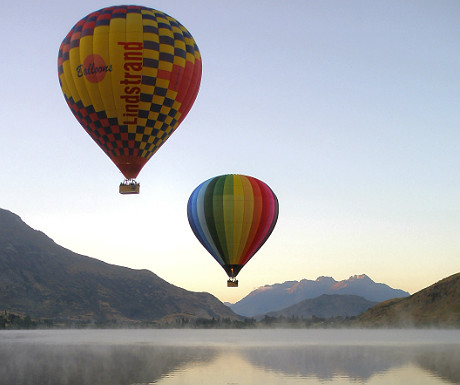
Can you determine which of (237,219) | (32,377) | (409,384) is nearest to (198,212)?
(237,219)

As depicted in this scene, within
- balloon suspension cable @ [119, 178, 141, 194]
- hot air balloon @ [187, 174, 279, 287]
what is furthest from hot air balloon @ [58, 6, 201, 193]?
hot air balloon @ [187, 174, 279, 287]

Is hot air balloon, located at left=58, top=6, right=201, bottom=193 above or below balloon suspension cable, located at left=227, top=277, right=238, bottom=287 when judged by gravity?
above

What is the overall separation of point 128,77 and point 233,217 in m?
27.8

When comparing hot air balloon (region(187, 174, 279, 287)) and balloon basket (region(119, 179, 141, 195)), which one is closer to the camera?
balloon basket (region(119, 179, 141, 195))

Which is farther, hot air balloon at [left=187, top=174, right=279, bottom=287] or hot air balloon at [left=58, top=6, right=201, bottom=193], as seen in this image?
hot air balloon at [left=187, top=174, right=279, bottom=287]

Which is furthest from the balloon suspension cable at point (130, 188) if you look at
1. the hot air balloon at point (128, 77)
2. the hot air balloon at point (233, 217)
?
the hot air balloon at point (233, 217)

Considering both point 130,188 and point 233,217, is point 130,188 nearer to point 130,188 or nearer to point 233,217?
point 130,188

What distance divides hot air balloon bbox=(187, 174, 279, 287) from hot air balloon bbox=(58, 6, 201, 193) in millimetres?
21251

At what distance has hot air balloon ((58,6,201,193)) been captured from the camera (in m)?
59.2

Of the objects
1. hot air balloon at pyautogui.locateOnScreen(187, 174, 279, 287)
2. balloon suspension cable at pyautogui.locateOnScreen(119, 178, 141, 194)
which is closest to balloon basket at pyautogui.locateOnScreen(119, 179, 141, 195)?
balloon suspension cable at pyautogui.locateOnScreen(119, 178, 141, 194)

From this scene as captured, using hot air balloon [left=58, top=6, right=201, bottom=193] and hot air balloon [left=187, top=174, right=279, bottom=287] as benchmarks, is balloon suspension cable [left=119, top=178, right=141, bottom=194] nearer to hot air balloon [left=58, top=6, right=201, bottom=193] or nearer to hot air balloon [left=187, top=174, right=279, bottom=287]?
hot air balloon [left=58, top=6, right=201, bottom=193]

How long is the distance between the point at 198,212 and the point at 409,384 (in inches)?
1699

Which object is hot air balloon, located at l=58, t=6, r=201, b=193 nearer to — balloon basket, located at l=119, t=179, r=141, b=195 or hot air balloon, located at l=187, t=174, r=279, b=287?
balloon basket, located at l=119, t=179, r=141, b=195

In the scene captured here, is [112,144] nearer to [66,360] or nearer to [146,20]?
[146,20]
